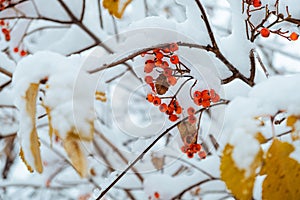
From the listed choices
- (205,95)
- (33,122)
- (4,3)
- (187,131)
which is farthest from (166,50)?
(4,3)

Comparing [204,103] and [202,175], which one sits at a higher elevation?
[204,103]

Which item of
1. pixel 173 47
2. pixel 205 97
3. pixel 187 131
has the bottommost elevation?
pixel 187 131

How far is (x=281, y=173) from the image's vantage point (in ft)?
1.60

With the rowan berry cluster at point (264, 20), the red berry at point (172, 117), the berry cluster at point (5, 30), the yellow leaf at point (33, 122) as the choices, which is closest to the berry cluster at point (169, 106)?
the red berry at point (172, 117)

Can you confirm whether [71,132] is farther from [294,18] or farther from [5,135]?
[5,135]

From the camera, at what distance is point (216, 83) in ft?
2.79

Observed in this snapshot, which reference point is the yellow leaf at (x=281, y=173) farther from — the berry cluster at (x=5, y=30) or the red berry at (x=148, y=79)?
the berry cluster at (x=5, y=30)

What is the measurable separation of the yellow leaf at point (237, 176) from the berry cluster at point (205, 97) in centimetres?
35

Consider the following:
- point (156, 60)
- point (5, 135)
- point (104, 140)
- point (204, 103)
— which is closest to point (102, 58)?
point (156, 60)

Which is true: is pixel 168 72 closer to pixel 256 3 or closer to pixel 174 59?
pixel 174 59

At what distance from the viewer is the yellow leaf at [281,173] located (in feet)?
1.60

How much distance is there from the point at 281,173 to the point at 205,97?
0.37m

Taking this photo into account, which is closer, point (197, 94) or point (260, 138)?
point (260, 138)

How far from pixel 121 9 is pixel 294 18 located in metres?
0.39
